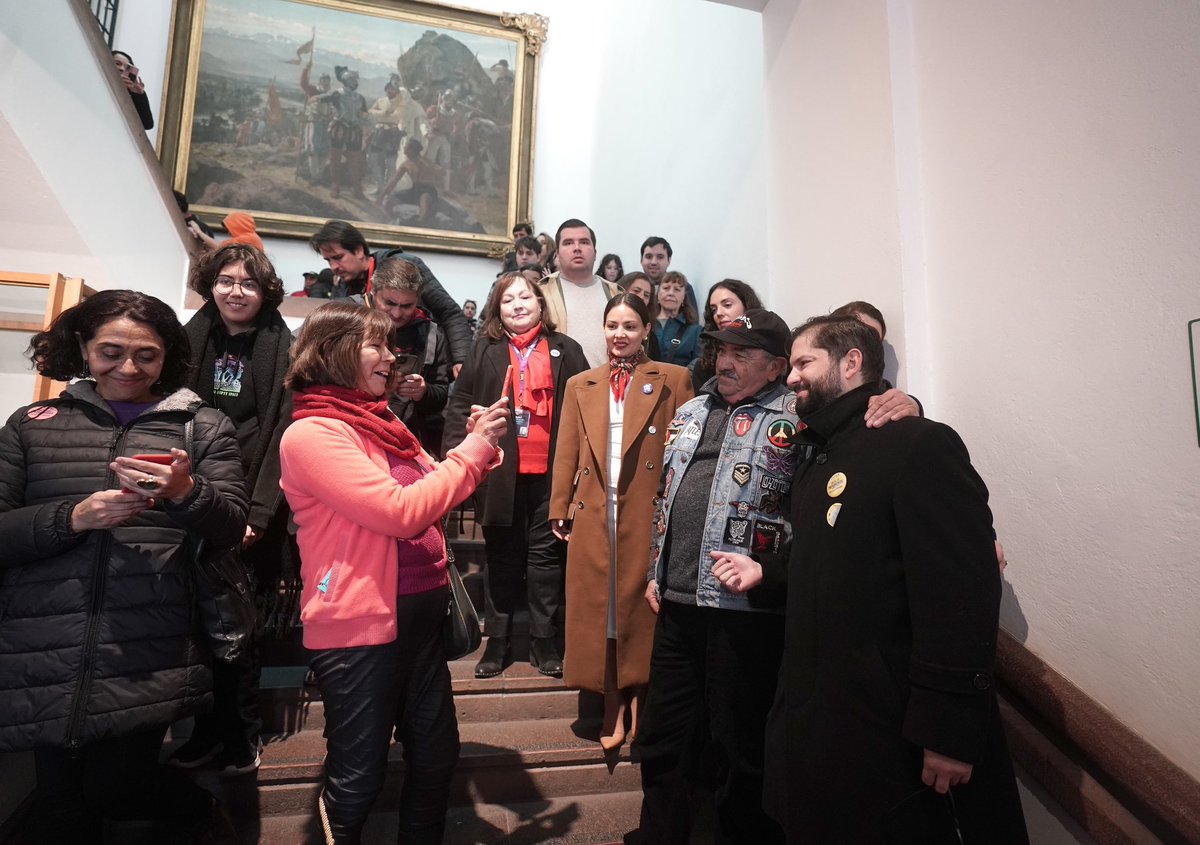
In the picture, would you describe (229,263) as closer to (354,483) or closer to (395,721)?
(354,483)

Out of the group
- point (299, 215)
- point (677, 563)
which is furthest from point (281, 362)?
point (299, 215)

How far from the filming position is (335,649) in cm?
162

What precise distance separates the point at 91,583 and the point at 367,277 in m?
2.24

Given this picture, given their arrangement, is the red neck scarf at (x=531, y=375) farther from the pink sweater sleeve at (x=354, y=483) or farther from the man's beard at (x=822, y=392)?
the man's beard at (x=822, y=392)

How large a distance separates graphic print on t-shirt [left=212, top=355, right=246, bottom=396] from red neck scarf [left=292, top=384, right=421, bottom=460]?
3.13 feet

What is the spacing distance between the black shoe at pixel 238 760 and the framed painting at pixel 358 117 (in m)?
6.78

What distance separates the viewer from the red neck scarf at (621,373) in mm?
2801

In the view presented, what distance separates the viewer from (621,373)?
2.82 meters

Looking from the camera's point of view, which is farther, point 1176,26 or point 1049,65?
Answer: point 1049,65

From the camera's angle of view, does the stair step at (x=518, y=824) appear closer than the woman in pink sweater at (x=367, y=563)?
No

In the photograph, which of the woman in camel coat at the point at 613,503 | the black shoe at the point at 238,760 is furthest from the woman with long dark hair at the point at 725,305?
the black shoe at the point at 238,760

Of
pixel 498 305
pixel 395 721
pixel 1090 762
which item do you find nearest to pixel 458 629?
pixel 395 721

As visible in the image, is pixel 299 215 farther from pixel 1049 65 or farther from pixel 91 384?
pixel 1049 65

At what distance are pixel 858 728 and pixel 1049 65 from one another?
1.89 meters
